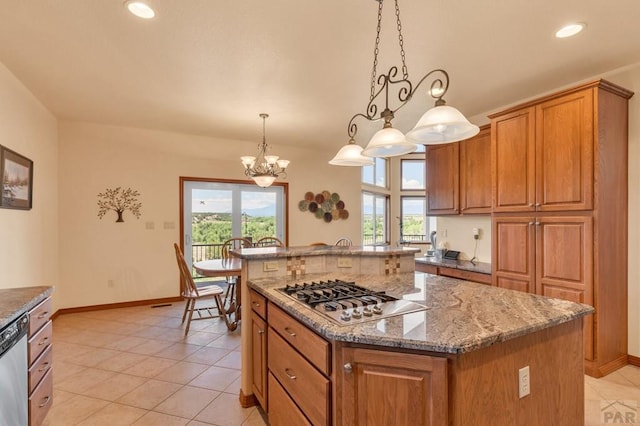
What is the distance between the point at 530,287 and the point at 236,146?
4509 mm

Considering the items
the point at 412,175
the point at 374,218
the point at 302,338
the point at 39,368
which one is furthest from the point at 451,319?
the point at 412,175

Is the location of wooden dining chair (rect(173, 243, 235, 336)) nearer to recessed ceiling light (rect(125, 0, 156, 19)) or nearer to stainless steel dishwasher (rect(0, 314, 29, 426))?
stainless steel dishwasher (rect(0, 314, 29, 426))

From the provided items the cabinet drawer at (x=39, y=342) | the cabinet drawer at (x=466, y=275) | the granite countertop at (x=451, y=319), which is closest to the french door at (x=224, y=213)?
the cabinet drawer at (x=466, y=275)

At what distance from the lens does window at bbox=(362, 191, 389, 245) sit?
6695 mm

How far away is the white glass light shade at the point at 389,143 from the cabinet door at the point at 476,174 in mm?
2087

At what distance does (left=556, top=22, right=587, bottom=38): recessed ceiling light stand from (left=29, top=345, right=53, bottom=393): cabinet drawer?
386 centimetres

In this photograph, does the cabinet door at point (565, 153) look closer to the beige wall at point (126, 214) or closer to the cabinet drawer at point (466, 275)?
the cabinet drawer at point (466, 275)

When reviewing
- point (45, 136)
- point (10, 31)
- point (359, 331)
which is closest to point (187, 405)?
point (359, 331)

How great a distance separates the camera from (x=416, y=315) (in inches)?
54.1

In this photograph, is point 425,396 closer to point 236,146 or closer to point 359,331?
point 359,331

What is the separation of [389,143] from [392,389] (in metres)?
1.16

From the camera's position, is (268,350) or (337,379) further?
(268,350)

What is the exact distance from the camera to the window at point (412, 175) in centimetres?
687

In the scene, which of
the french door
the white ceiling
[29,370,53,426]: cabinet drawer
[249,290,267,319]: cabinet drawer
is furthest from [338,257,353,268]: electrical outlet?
the french door
